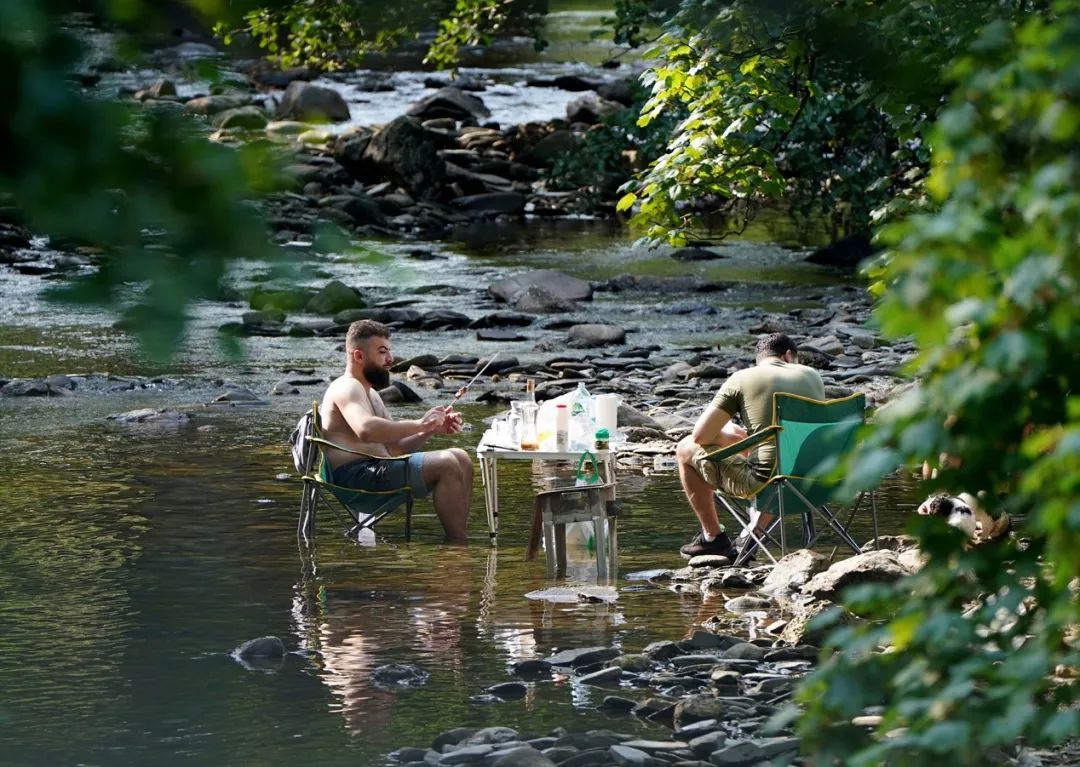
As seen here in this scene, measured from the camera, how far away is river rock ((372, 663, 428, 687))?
21.0 feet

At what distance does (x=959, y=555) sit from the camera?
3051 mm

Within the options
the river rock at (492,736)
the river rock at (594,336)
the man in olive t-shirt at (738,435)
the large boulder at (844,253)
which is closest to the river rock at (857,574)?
the man in olive t-shirt at (738,435)

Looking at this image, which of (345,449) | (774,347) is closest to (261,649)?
Result: (345,449)

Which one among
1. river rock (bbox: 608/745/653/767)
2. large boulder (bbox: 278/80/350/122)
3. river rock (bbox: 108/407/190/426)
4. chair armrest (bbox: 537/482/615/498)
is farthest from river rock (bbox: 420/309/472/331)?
river rock (bbox: 608/745/653/767)

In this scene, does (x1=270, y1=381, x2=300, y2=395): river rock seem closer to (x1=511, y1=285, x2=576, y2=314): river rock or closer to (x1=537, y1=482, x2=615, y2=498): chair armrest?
(x1=511, y1=285, x2=576, y2=314): river rock

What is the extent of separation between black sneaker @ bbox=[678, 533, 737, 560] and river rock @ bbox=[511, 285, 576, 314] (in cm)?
1262

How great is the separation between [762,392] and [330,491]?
237 cm

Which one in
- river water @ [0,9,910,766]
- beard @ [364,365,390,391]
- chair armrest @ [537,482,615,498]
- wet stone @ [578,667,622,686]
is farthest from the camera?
beard @ [364,365,390,391]

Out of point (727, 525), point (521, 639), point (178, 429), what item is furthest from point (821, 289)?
point (521, 639)

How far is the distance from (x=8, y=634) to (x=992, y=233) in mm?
5496

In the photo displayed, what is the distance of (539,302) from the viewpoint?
2173 cm

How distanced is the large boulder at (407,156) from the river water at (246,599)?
18712 mm

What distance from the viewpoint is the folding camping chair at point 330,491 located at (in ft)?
30.1

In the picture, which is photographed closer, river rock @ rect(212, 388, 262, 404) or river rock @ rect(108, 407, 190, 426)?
river rock @ rect(108, 407, 190, 426)
